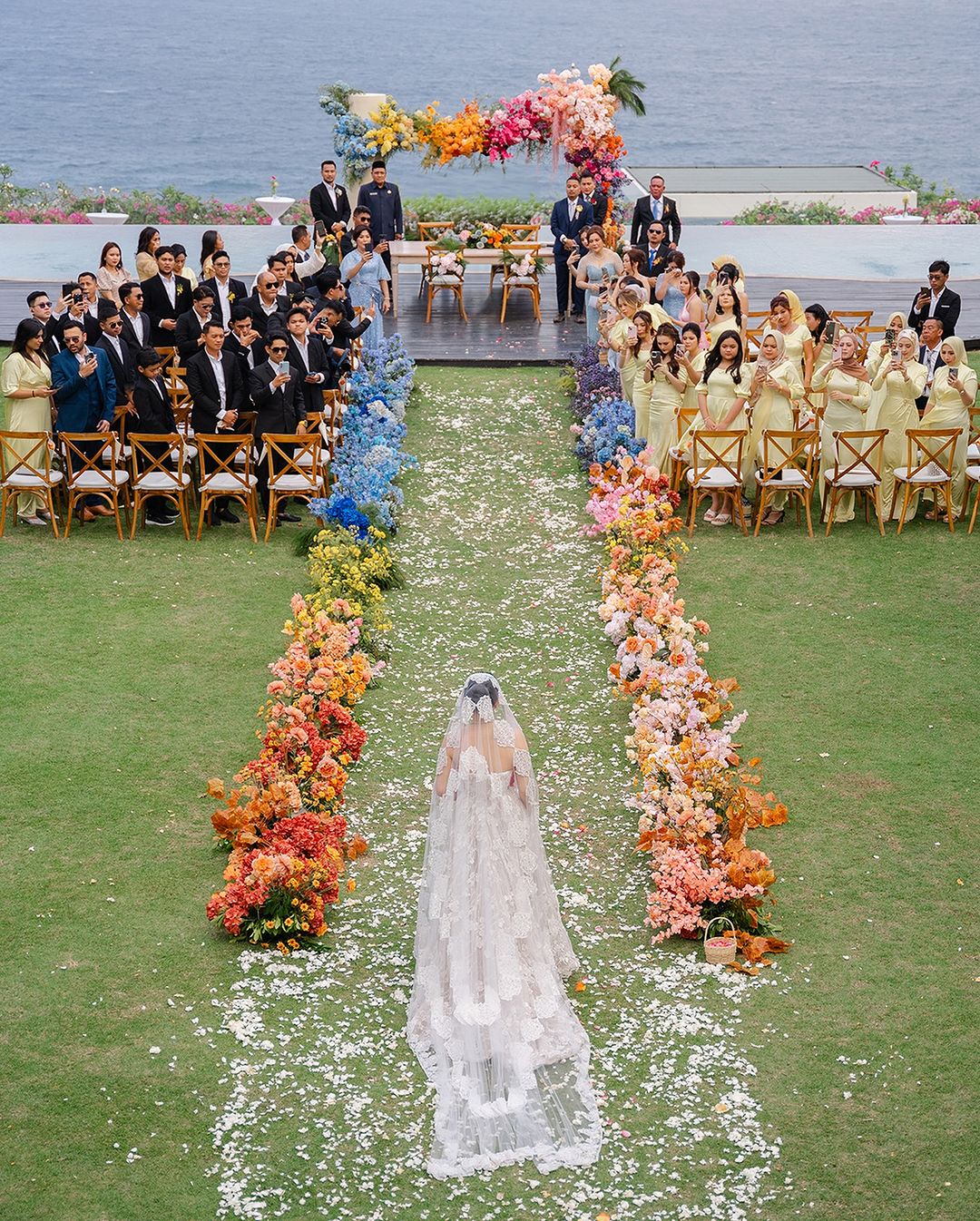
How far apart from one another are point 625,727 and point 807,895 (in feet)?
7.40

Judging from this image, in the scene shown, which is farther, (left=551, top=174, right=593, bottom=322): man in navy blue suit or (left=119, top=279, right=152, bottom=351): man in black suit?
(left=551, top=174, right=593, bottom=322): man in navy blue suit

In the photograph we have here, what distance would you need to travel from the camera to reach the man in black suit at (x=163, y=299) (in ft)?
51.9

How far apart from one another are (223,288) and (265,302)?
599 millimetres

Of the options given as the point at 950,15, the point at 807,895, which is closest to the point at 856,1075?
the point at 807,895

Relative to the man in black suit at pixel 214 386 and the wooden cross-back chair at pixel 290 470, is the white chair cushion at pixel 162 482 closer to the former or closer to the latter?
the man in black suit at pixel 214 386

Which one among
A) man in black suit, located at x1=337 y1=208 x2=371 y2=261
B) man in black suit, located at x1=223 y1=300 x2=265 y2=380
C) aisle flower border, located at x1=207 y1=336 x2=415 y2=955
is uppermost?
man in black suit, located at x1=337 y1=208 x2=371 y2=261

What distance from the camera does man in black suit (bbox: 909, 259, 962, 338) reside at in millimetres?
15523

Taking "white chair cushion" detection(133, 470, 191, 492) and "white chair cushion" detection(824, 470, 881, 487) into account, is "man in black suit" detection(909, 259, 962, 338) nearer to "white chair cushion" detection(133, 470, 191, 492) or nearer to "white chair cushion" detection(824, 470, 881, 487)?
"white chair cushion" detection(824, 470, 881, 487)

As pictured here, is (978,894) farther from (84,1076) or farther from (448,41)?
(448,41)

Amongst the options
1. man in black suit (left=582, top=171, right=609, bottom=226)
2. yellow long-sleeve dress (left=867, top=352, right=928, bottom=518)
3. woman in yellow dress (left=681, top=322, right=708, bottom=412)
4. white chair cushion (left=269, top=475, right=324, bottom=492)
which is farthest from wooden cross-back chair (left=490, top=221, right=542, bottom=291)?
white chair cushion (left=269, top=475, right=324, bottom=492)

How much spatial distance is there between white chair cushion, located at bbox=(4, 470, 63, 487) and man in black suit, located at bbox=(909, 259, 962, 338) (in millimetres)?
8564

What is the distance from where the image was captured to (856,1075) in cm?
719

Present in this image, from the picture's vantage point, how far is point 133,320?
14.4 metres

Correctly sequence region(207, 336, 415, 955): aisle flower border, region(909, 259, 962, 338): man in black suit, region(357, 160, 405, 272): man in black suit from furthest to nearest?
region(357, 160, 405, 272): man in black suit
region(909, 259, 962, 338): man in black suit
region(207, 336, 415, 955): aisle flower border
